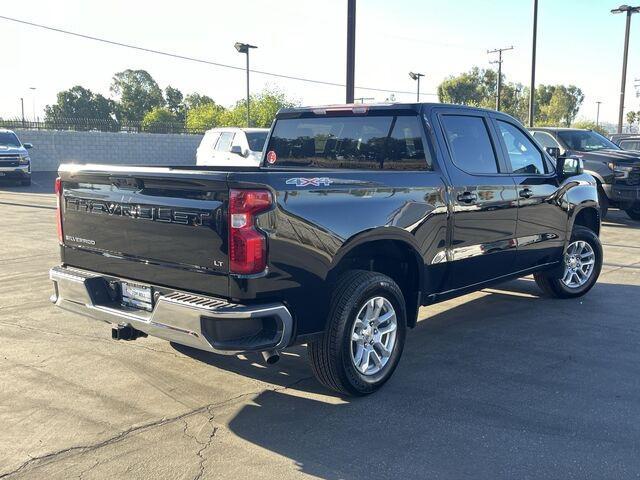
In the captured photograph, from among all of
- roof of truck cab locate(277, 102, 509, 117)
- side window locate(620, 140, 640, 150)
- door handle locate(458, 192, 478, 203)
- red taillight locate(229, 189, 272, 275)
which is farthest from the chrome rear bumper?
side window locate(620, 140, 640, 150)

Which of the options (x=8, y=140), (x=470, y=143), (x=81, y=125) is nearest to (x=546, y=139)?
(x=470, y=143)

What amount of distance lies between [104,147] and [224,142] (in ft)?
53.2

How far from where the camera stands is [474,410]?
423 centimetres

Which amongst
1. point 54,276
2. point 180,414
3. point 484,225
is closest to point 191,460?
point 180,414

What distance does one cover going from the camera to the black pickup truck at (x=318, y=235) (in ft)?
12.1

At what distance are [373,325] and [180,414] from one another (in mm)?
1421

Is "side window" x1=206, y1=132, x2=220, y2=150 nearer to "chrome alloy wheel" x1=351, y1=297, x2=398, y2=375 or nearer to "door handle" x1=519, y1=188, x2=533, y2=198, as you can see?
"door handle" x1=519, y1=188, x2=533, y2=198

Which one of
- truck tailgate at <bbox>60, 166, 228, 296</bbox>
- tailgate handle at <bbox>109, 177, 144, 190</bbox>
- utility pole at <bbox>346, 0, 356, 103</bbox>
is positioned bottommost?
truck tailgate at <bbox>60, 166, 228, 296</bbox>

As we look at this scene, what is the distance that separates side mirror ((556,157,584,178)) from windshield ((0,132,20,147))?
67.8 ft

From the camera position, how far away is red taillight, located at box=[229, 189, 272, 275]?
3619mm

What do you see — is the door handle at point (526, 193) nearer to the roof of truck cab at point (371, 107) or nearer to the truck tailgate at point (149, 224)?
the roof of truck cab at point (371, 107)

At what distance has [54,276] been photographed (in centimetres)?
466

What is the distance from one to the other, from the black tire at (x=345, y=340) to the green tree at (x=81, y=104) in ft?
329

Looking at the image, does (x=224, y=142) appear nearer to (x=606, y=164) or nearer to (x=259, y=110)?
(x=606, y=164)
